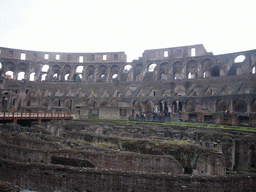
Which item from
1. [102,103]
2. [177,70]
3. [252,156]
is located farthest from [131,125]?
[177,70]

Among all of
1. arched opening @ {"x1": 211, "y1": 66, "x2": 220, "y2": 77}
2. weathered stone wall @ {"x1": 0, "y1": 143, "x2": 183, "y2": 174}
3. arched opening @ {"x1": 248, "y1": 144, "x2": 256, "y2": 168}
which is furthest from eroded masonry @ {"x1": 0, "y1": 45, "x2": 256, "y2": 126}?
weathered stone wall @ {"x1": 0, "y1": 143, "x2": 183, "y2": 174}

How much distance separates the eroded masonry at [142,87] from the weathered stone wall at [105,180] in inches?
707

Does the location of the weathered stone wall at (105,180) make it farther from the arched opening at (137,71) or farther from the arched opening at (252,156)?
the arched opening at (137,71)

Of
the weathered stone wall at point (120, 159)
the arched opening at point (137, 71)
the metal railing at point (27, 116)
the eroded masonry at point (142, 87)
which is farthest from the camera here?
the arched opening at point (137, 71)

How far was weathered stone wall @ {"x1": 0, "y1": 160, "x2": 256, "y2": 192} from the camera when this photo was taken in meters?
5.76

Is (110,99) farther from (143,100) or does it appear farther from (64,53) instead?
(64,53)

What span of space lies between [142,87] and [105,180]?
37.8 meters

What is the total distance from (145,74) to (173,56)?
8.63 m

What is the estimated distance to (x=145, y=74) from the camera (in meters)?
51.6

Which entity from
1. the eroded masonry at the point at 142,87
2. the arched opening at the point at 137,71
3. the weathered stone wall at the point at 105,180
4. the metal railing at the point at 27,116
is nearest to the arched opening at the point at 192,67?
the eroded masonry at the point at 142,87

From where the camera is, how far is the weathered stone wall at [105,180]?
5.76 metres

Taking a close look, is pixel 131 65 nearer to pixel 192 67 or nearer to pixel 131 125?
pixel 192 67

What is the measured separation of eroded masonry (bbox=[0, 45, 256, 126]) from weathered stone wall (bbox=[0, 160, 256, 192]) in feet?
58.9

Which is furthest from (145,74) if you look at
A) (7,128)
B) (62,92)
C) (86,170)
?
(86,170)
